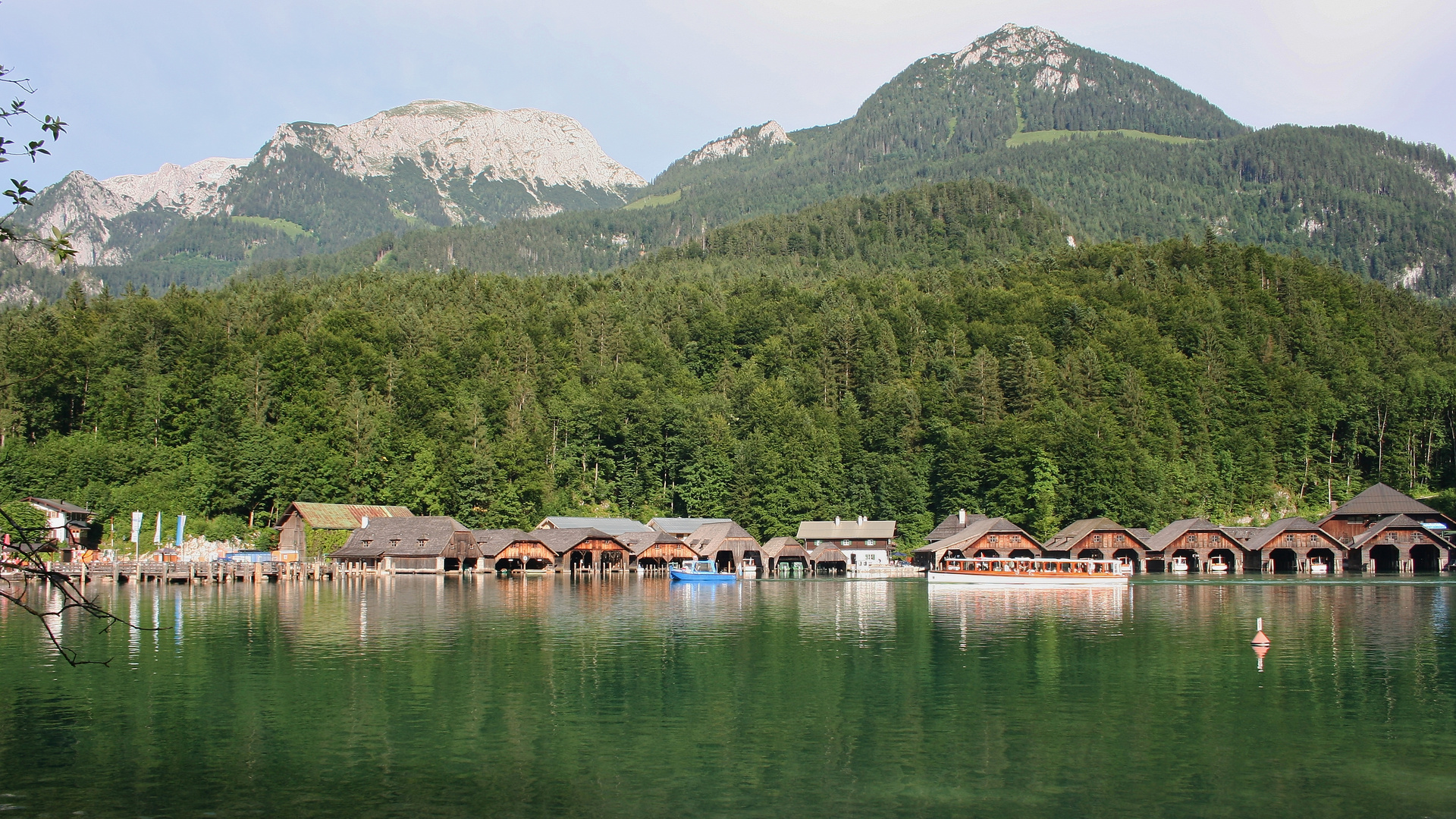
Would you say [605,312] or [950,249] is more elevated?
[950,249]

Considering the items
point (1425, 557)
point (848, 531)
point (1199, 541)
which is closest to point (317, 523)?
point (848, 531)

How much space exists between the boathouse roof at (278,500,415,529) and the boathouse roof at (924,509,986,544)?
170ft

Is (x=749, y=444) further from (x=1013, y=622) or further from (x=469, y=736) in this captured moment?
(x=469, y=736)

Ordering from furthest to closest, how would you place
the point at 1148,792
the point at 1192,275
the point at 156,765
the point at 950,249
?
the point at 950,249, the point at 1192,275, the point at 156,765, the point at 1148,792

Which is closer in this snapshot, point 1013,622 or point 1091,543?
point 1013,622

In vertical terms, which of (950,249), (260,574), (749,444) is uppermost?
(950,249)

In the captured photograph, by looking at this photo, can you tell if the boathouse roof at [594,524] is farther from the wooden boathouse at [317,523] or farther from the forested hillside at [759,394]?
the wooden boathouse at [317,523]

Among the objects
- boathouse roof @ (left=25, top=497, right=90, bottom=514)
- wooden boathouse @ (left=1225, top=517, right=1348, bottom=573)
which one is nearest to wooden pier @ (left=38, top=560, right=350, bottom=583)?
boathouse roof @ (left=25, top=497, right=90, bottom=514)

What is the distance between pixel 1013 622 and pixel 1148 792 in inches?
1273

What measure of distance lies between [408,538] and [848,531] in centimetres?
4403

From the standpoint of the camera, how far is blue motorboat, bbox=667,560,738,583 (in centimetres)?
9075

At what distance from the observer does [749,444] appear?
115m

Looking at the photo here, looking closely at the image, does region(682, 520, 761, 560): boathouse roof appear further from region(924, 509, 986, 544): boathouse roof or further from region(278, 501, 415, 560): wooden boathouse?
region(278, 501, 415, 560): wooden boathouse

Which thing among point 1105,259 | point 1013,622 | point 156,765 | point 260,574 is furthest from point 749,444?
point 156,765
